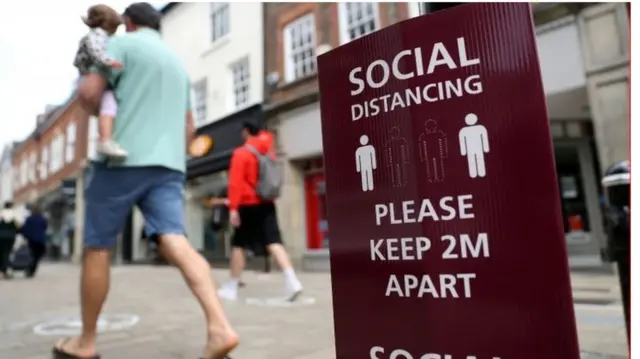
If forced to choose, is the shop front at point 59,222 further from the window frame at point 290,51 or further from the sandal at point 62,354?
the sandal at point 62,354

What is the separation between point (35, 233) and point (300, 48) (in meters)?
7.22

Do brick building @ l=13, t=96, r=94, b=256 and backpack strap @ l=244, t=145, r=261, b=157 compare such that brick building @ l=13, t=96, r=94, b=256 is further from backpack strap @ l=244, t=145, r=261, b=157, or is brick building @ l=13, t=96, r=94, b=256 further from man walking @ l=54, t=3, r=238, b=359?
man walking @ l=54, t=3, r=238, b=359

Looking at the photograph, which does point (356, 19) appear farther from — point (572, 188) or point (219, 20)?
point (572, 188)

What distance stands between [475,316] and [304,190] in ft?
31.9

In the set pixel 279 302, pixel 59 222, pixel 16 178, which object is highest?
pixel 16 178

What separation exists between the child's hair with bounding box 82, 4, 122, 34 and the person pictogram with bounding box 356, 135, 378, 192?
1.71 metres

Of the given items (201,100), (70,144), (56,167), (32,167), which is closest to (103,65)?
(201,100)

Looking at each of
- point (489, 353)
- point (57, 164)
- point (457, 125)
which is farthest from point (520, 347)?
point (57, 164)

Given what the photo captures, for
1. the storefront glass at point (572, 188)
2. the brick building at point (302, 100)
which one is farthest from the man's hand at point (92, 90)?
the storefront glass at point (572, 188)

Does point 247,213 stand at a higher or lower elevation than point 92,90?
lower

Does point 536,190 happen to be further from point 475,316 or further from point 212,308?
point 212,308

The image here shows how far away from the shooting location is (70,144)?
21.5 m

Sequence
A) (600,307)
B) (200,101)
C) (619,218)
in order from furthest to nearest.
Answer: (200,101) → (600,307) → (619,218)

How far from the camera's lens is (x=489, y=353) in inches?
44.1
